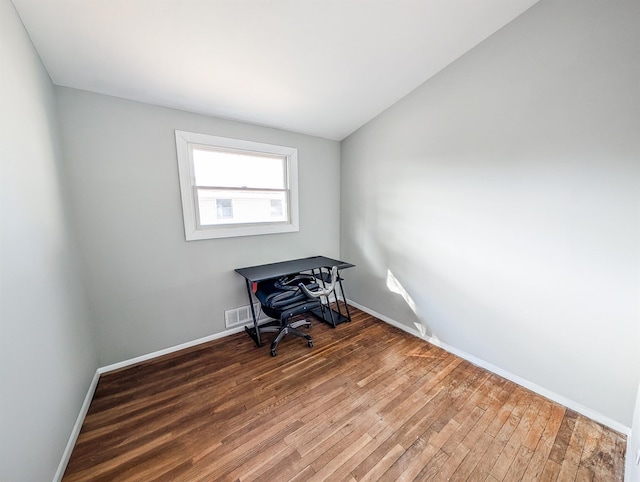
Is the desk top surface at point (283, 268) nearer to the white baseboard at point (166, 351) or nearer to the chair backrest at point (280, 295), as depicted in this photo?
the chair backrest at point (280, 295)

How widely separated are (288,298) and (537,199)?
2.18 m

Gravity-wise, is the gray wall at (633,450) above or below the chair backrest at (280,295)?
below

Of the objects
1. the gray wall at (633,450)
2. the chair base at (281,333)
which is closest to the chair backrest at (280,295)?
the chair base at (281,333)

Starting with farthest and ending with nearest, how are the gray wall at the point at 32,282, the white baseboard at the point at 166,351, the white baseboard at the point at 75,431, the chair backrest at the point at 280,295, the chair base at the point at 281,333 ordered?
1. the chair base at the point at 281,333
2. the chair backrest at the point at 280,295
3. the white baseboard at the point at 166,351
4. the white baseboard at the point at 75,431
5. the gray wall at the point at 32,282

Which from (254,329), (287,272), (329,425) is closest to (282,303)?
(287,272)

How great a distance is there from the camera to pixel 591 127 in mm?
1481

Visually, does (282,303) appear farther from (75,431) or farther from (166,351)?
(75,431)

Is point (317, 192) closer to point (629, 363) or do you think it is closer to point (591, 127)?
point (591, 127)

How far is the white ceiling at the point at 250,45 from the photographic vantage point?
4.43 feet

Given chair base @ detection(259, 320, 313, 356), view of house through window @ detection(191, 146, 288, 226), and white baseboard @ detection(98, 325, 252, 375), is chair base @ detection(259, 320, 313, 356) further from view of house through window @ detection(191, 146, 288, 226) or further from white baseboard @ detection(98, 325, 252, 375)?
view of house through window @ detection(191, 146, 288, 226)

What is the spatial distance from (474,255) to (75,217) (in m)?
3.34

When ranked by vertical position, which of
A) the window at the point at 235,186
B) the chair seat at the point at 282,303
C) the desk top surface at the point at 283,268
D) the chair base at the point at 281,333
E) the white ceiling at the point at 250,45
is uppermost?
the white ceiling at the point at 250,45

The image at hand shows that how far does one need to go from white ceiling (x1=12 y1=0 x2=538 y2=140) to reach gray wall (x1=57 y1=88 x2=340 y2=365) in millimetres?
182

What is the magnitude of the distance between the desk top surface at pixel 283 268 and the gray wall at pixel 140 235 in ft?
0.72
